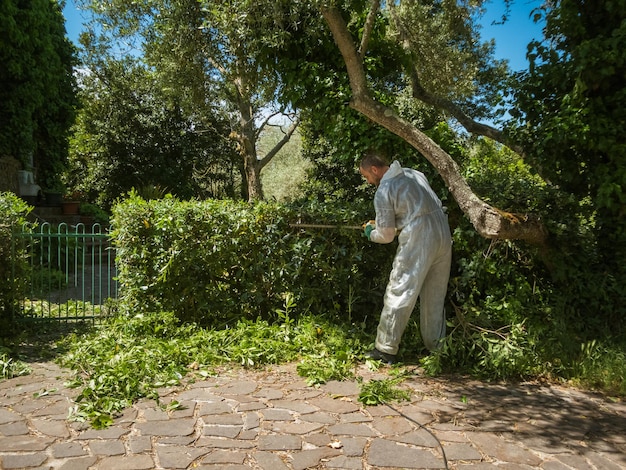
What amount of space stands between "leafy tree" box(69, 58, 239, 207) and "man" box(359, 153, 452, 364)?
1693 centimetres

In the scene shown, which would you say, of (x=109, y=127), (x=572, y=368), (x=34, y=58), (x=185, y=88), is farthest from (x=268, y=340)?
(x=109, y=127)

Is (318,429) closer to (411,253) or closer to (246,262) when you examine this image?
(411,253)

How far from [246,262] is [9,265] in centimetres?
276

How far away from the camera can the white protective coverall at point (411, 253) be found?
4.76 metres

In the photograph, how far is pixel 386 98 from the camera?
7.34 meters

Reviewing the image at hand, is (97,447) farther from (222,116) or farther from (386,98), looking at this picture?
(222,116)

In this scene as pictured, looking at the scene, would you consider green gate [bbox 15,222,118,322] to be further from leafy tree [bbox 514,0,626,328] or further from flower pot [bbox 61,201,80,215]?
leafy tree [bbox 514,0,626,328]

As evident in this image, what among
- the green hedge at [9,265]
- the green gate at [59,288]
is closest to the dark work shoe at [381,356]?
the green gate at [59,288]

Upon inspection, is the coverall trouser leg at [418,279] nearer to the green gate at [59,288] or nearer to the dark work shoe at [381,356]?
the dark work shoe at [381,356]

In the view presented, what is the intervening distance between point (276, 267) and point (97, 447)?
10.4 feet

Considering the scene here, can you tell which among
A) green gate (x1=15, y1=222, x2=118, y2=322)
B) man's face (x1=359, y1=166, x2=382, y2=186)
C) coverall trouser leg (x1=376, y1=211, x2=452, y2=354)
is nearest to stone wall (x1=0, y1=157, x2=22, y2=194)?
green gate (x1=15, y1=222, x2=118, y2=322)

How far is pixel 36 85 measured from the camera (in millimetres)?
14312

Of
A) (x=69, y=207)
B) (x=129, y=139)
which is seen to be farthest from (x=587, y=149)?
(x=129, y=139)

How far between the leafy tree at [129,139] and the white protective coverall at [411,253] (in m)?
16.9
